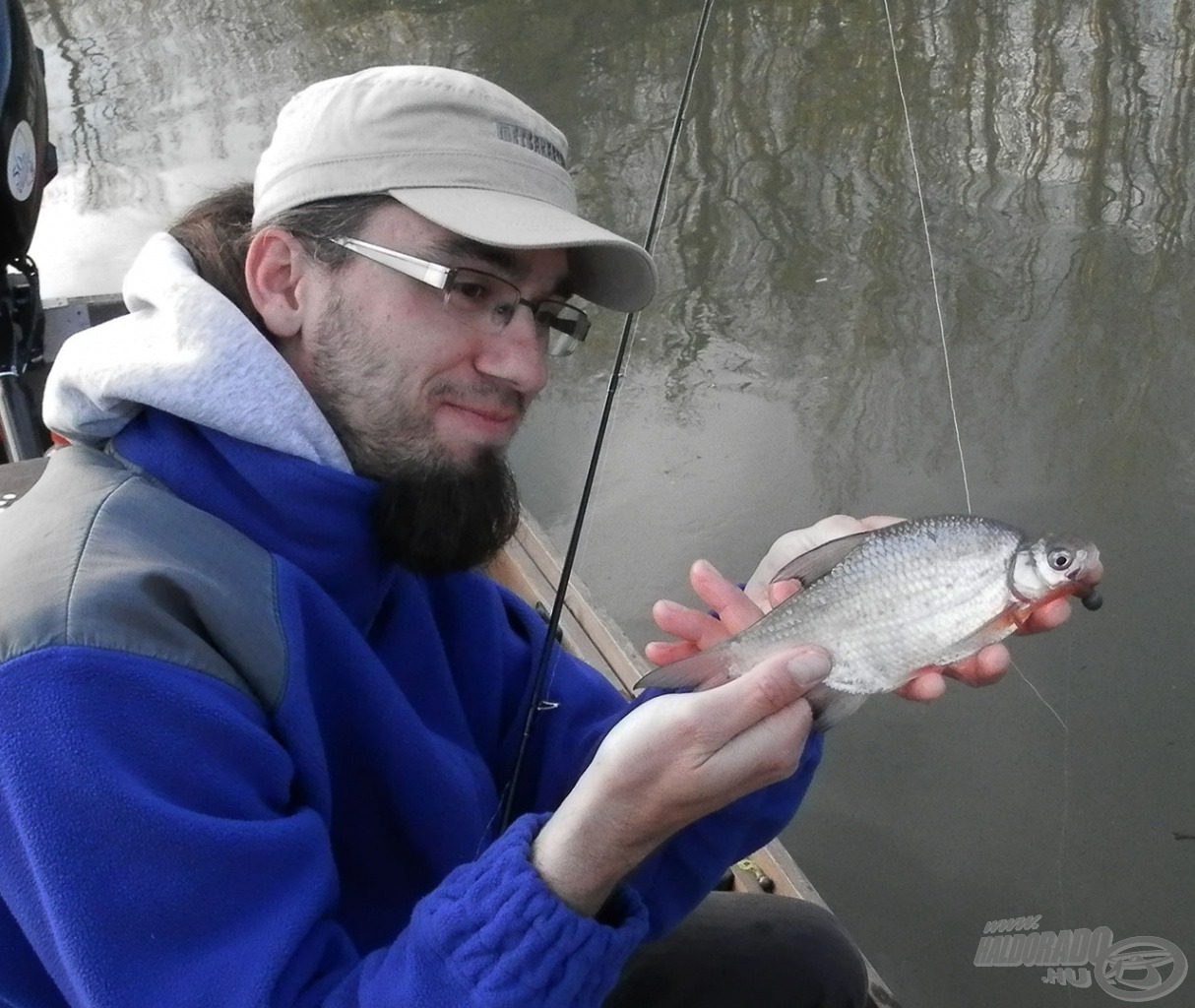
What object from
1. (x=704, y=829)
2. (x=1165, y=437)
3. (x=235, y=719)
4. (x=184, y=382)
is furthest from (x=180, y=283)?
(x=1165, y=437)

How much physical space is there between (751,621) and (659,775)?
1.77 ft

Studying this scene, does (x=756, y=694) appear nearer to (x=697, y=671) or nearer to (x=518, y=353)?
(x=697, y=671)

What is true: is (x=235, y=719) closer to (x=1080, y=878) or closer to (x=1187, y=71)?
(x=1080, y=878)

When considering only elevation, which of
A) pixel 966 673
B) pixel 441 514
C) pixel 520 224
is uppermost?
pixel 520 224

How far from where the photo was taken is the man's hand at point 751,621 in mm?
1711

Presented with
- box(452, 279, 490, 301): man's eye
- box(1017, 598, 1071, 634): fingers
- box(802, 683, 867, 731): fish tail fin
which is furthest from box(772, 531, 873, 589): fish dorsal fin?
box(452, 279, 490, 301): man's eye

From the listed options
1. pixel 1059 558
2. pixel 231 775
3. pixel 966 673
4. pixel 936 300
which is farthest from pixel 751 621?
pixel 936 300

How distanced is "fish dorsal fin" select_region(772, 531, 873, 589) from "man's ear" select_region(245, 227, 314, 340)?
82cm

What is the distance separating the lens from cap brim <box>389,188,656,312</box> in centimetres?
150

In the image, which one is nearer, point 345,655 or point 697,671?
point 345,655

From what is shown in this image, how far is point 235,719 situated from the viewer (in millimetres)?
1195

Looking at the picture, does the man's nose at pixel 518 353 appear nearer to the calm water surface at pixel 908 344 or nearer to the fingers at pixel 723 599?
the fingers at pixel 723 599

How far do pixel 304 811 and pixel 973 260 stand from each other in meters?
4.84

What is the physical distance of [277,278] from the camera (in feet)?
5.30
